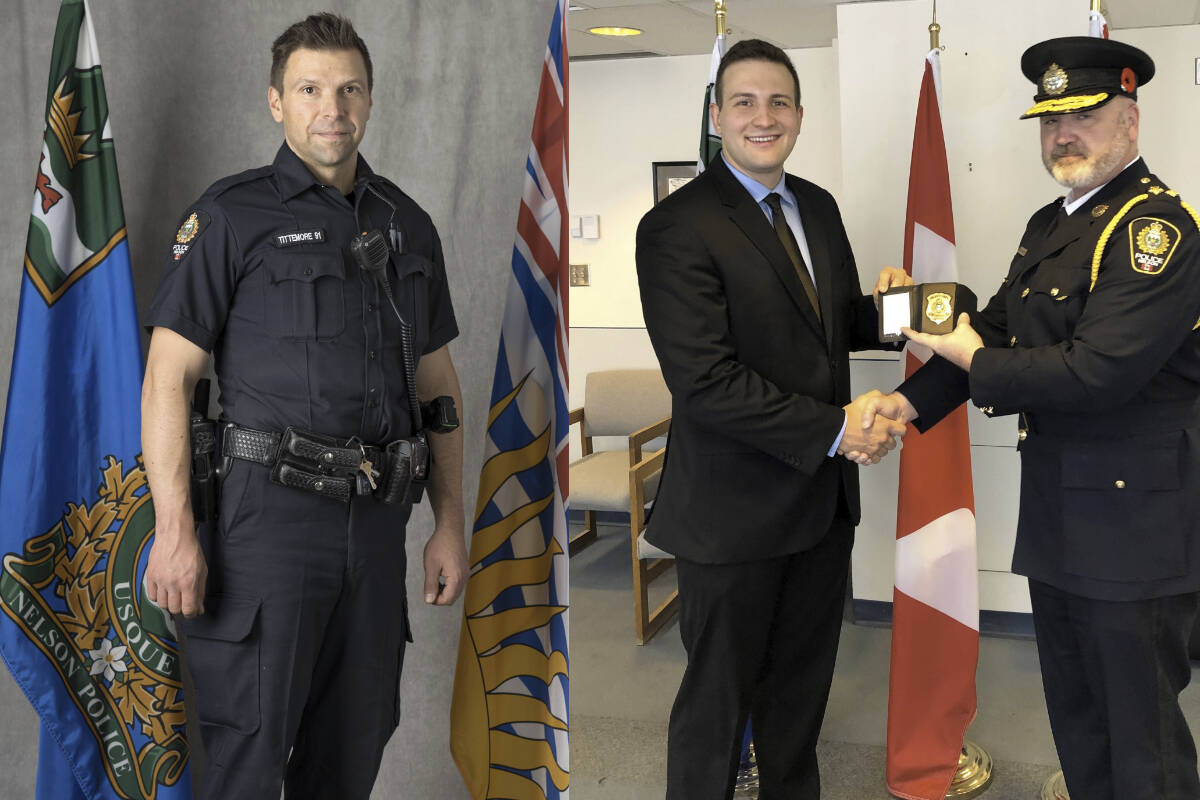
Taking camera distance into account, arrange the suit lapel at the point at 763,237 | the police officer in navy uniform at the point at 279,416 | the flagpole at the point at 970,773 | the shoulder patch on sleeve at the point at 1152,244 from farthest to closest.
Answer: the flagpole at the point at 970,773 < the suit lapel at the point at 763,237 < the shoulder patch on sleeve at the point at 1152,244 < the police officer in navy uniform at the point at 279,416

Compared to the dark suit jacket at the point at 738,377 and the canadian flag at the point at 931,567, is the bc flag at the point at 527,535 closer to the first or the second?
the dark suit jacket at the point at 738,377

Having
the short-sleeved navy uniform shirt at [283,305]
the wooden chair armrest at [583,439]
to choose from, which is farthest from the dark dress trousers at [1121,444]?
the wooden chair armrest at [583,439]

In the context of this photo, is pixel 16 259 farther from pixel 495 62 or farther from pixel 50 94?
pixel 495 62

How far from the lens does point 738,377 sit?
2.12m

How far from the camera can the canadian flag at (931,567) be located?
2.85m

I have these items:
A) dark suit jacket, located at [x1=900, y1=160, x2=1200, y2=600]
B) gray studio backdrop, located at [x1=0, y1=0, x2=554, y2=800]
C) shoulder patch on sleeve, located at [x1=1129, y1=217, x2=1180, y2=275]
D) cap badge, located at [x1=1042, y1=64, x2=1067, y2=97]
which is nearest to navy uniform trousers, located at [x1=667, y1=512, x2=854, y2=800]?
dark suit jacket, located at [x1=900, y1=160, x2=1200, y2=600]

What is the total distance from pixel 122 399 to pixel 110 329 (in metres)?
0.13

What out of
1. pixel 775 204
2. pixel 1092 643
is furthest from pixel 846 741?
pixel 775 204

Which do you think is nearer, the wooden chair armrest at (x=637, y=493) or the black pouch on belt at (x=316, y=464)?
the black pouch on belt at (x=316, y=464)

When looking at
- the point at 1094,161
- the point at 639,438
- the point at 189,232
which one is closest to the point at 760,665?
the point at 1094,161

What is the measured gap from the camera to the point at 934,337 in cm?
227

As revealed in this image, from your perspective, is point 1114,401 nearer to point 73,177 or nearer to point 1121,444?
→ point 1121,444

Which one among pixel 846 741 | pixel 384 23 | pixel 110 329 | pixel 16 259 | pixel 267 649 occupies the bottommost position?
pixel 846 741

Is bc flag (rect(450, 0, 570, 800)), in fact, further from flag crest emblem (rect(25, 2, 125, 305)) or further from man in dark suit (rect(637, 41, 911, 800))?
flag crest emblem (rect(25, 2, 125, 305))
